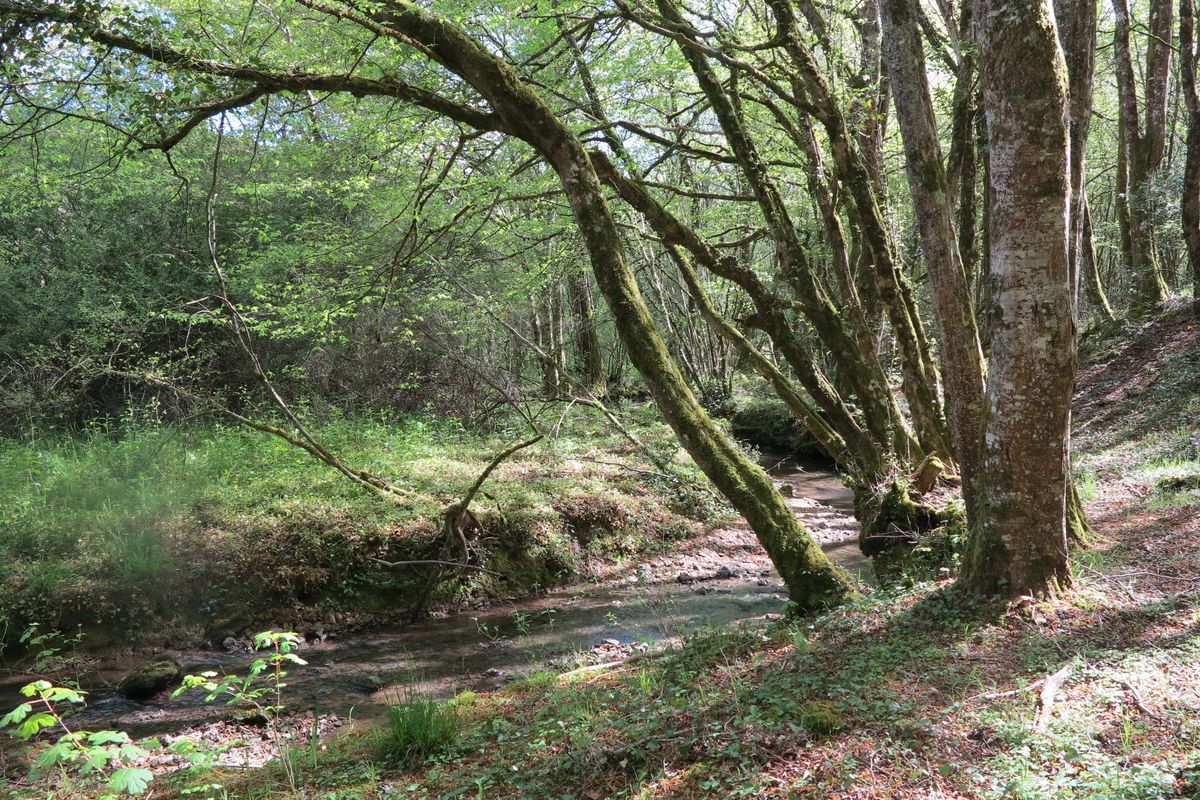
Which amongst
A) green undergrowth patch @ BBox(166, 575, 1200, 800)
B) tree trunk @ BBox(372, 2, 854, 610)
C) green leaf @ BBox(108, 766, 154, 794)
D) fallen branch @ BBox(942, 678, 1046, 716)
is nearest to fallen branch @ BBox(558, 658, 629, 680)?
green undergrowth patch @ BBox(166, 575, 1200, 800)

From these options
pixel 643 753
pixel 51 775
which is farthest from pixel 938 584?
pixel 51 775

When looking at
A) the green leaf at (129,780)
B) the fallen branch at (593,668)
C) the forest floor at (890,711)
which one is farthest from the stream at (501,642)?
the green leaf at (129,780)

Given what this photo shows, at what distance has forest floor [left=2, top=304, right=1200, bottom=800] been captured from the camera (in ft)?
9.21

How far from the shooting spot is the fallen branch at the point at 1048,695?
298 centimetres

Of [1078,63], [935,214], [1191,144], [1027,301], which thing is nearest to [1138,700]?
[1027,301]

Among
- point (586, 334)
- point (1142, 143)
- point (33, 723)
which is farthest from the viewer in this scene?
point (586, 334)

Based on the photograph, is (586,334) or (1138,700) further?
(586,334)

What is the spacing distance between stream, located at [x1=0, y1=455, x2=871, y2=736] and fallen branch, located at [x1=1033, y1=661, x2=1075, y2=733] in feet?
9.44

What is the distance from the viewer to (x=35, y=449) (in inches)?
412

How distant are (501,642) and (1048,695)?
5.51m

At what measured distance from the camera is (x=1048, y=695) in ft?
10.3

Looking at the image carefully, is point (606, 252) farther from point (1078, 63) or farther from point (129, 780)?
point (1078, 63)

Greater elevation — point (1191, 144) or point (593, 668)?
point (1191, 144)

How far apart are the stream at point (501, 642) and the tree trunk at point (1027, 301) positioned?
2758 millimetres
